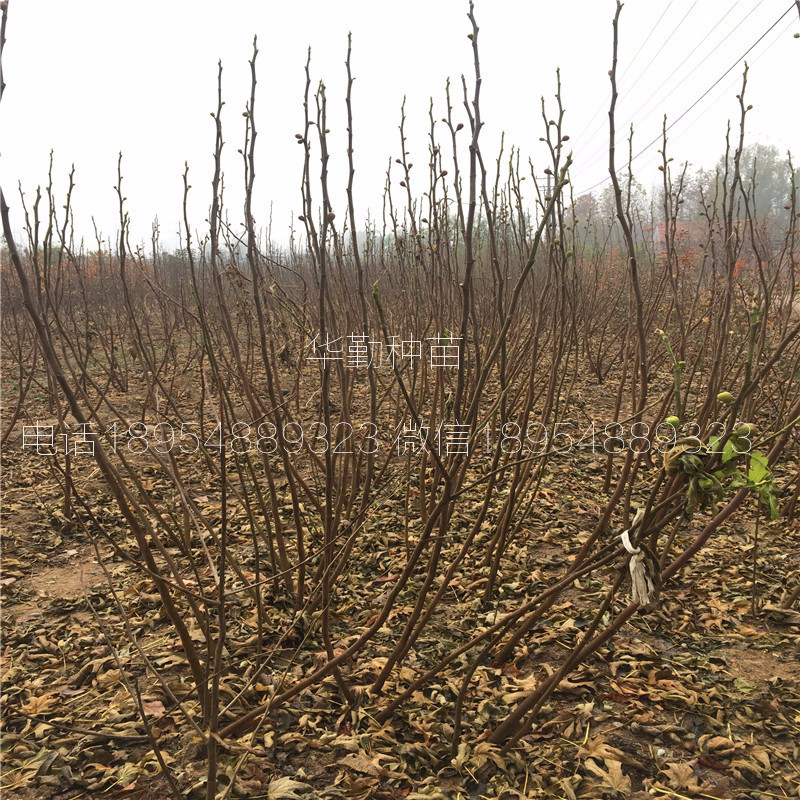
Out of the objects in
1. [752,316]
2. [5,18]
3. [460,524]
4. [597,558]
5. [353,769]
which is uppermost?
[5,18]

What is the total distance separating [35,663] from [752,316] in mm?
2090

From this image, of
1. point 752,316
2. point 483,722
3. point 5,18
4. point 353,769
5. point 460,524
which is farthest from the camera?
point 460,524

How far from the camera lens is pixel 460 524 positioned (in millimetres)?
2512

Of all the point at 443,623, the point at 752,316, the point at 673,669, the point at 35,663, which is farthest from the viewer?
the point at 443,623

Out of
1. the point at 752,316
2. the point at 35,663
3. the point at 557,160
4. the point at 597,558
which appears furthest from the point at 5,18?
the point at 35,663

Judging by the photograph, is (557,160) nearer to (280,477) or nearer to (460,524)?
(460,524)

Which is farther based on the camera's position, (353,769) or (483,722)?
(483,722)

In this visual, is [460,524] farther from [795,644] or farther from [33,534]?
[33,534]

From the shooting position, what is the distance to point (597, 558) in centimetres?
102

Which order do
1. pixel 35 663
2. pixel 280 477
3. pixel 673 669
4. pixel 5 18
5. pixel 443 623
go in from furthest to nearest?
pixel 280 477
pixel 443 623
pixel 35 663
pixel 673 669
pixel 5 18

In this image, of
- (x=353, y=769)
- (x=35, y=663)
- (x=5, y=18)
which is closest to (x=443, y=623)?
(x=353, y=769)

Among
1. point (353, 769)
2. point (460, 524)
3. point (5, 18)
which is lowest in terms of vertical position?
point (353, 769)

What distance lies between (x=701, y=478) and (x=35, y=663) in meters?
1.95

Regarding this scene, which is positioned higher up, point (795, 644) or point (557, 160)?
point (557, 160)
